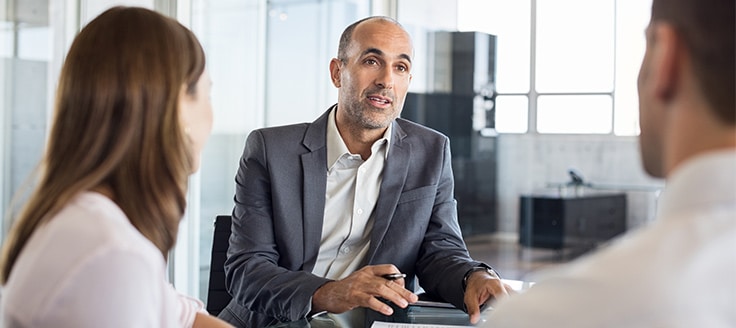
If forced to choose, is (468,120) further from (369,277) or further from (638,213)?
(369,277)

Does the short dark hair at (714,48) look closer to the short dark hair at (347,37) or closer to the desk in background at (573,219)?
the short dark hair at (347,37)

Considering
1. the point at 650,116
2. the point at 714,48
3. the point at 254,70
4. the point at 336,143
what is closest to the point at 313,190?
the point at 336,143

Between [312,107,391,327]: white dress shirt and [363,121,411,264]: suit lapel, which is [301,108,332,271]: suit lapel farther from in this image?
[363,121,411,264]: suit lapel

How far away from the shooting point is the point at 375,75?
2641 mm

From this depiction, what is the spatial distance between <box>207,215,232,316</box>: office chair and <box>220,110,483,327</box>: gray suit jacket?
12 centimetres

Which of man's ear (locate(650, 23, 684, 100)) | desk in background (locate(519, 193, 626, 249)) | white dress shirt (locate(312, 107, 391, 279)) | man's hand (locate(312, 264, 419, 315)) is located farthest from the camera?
desk in background (locate(519, 193, 626, 249))

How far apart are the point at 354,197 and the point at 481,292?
56 centimetres

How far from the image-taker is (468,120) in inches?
203

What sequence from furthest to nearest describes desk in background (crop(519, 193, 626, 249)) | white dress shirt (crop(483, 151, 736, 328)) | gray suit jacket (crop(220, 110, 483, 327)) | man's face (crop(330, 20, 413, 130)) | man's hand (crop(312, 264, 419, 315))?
desk in background (crop(519, 193, 626, 249)) → man's face (crop(330, 20, 413, 130)) → gray suit jacket (crop(220, 110, 483, 327)) → man's hand (crop(312, 264, 419, 315)) → white dress shirt (crop(483, 151, 736, 328))

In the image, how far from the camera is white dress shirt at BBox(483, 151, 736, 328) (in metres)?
0.76

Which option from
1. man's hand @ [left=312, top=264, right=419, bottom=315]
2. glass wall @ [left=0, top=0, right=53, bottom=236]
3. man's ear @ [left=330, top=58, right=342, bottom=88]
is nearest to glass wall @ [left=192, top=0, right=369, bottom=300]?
glass wall @ [left=0, top=0, right=53, bottom=236]

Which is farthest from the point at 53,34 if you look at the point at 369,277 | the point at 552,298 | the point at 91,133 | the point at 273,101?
the point at 552,298

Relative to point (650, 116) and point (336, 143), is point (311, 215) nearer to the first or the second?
point (336, 143)

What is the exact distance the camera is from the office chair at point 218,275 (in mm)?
2572
